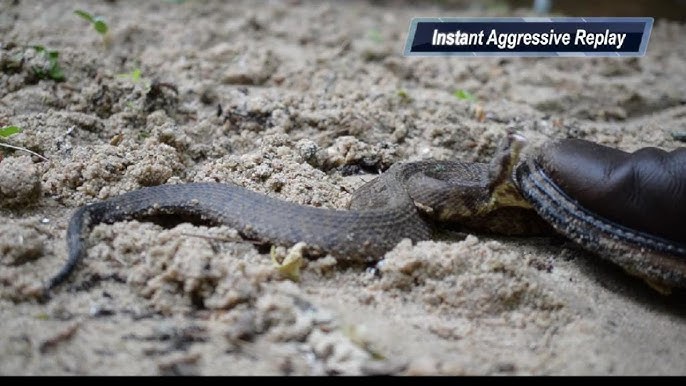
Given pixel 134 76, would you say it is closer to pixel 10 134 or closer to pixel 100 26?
pixel 100 26

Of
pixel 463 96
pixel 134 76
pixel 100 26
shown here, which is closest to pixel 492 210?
pixel 463 96

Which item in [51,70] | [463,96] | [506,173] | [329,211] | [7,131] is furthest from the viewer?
[463,96]

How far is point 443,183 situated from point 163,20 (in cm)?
344

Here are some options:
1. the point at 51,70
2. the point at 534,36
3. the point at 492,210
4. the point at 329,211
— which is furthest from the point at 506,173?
the point at 51,70

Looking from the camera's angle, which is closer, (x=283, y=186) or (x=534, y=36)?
(x=283, y=186)

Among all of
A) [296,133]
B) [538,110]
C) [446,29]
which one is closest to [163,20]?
[296,133]

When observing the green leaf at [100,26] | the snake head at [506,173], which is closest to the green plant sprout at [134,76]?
the green leaf at [100,26]

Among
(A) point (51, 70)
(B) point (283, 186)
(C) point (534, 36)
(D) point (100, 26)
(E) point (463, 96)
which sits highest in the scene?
(C) point (534, 36)

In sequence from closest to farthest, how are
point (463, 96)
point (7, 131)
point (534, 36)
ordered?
1. point (7, 131)
2. point (534, 36)
3. point (463, 96)

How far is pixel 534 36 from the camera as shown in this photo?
3.29 meters

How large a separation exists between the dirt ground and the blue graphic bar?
0.49m

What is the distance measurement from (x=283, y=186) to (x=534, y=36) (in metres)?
1.58

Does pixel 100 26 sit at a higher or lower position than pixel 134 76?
higher

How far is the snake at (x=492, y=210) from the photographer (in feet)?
7.77
